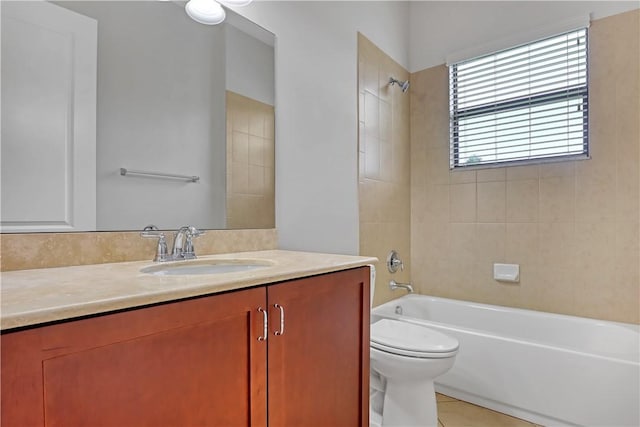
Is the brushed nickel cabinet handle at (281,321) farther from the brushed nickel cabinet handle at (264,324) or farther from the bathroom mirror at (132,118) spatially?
the bathroom mirror at (132,118)

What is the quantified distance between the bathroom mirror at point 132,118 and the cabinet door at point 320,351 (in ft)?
1.92

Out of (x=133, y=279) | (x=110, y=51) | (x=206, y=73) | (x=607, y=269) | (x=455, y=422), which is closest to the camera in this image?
(x=133, y=279)

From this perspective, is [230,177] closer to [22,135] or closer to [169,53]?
[169,53]

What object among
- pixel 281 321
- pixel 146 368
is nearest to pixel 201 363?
pixel 146 368

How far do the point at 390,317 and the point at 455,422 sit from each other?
23.8 inches

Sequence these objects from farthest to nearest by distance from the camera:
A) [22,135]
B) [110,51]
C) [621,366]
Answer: [621,366] < [110,51] < [22,135]

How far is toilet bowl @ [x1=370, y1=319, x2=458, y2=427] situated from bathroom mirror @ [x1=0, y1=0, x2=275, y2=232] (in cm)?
80

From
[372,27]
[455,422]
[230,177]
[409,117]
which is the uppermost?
[372,27]

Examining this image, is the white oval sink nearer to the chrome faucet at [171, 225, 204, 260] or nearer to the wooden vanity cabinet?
the chrome faucet at [171, 225, 204, 260]

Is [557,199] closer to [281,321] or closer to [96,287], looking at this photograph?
[281,321]

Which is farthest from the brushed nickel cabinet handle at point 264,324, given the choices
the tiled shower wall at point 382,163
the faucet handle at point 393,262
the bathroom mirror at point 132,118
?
the faucet handle at point 393,262

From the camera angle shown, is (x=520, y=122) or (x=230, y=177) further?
(x=520, y=122)

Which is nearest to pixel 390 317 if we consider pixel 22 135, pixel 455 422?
pixel 455 422

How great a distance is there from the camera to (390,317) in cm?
212
